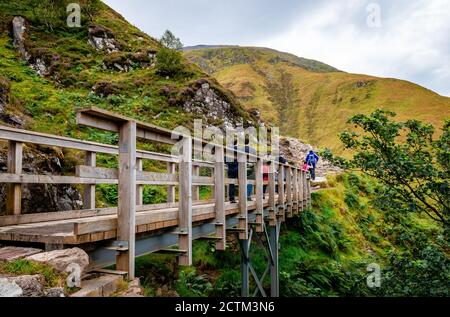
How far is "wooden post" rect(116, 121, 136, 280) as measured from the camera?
382cm

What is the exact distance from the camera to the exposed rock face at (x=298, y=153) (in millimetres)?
29422

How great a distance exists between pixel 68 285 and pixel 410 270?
9.76 metres

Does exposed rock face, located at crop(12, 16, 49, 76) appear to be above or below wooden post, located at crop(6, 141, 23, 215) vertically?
above

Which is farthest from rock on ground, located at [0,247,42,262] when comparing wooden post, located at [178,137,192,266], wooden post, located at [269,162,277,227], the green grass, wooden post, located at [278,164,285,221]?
wooden post, located at [278,164,285,221]

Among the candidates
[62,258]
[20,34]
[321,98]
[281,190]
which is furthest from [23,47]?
[321,98]

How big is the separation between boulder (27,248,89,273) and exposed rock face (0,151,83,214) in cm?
428

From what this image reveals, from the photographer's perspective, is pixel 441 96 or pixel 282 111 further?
pixel 282 111

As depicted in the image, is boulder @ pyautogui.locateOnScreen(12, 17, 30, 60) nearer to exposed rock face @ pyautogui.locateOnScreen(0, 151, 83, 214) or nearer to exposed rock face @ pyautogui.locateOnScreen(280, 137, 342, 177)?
exposed rock face @ pyautogui.locateOnScreen(0, 151, 83, 214)

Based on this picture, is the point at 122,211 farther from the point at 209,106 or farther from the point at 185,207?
the point at 209,106

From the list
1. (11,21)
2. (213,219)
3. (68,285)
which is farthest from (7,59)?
(68,285)

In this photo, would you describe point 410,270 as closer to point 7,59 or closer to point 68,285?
point 68,285

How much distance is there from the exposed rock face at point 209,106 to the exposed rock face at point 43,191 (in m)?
Answer: 13.1

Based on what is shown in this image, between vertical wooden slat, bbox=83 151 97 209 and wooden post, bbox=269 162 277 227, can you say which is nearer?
vertical wooden slat, bbox=83 151 97 209

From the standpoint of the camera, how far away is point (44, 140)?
541cm
